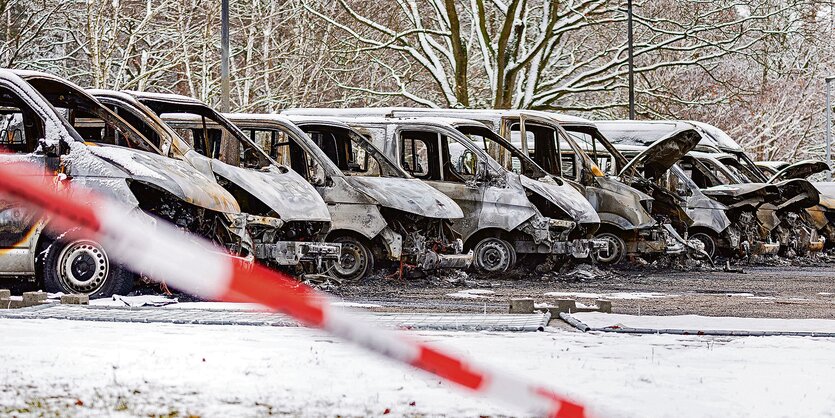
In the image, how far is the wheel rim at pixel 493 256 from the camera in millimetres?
16203

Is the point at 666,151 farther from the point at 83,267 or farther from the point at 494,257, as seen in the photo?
the point at 83,267

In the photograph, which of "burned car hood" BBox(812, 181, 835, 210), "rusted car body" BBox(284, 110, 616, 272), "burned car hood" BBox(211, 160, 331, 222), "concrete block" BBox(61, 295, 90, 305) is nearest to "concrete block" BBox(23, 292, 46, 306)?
"concrete block" BBox(61, 295, 90, 305)

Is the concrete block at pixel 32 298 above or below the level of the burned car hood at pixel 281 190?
below

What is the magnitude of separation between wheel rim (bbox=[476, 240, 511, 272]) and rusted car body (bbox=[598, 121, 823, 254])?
5.71 meters

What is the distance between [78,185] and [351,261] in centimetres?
421

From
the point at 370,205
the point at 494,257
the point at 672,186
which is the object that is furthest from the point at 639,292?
Answer: the point at 672,186

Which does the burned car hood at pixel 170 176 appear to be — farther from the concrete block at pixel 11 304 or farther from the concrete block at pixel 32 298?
the concrete block at pixel 11 304

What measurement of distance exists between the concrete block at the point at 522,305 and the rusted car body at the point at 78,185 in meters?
2.61

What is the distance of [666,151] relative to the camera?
61.2ft

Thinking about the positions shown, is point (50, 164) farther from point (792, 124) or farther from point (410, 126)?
point (792, 124)

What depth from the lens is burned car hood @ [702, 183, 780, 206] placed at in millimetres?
20875

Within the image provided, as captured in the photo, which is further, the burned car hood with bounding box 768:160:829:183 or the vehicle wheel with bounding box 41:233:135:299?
the burned car hood with bounding box 768:160:829:183

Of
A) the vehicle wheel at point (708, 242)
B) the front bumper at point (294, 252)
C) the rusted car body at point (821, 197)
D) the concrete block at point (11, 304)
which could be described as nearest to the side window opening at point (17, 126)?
the concrete block at point (11, 304)

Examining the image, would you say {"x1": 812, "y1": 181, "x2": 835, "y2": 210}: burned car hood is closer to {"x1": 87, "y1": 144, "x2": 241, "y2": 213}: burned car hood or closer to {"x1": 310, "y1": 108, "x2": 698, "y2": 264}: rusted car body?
{"x1": 310, "y1": 108, "x2": 698, "y2": 264}: rusted car body
